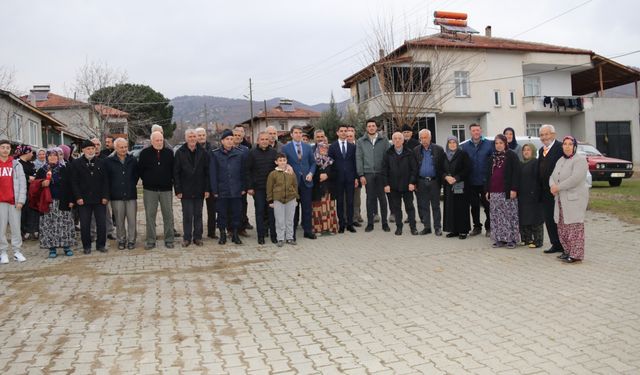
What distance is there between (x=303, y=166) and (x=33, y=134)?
97.4 feet

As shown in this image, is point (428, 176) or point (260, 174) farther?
point (428, 176)

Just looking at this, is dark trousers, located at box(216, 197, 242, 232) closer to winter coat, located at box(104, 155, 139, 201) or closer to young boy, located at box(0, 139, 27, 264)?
winter coat, located at box(104, 155, 139, 201)

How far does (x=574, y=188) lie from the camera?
7117 millimetres

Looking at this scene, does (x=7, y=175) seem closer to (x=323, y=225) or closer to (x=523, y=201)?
(x=323, y=225)

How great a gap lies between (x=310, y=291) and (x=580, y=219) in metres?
3.99

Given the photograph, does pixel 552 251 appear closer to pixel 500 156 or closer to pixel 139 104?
pixel 500 156

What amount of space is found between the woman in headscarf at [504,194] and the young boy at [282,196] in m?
3.51

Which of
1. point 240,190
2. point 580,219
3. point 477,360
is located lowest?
point 477,360

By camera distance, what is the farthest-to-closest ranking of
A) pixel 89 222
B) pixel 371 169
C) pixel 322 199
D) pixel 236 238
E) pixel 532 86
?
pixel 532 86
pixel 371 169
pixel 322 199
pixel 236 238
pixel 89 222

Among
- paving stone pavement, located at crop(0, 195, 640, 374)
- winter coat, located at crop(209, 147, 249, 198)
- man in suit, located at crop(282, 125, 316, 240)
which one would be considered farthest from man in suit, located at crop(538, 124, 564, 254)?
winter coat, located at crop(209, 147, 249, 198)

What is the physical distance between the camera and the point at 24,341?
460cm

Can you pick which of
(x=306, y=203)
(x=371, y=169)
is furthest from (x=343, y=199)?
(x=306, y=203)

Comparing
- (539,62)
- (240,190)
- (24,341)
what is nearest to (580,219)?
(240,190)

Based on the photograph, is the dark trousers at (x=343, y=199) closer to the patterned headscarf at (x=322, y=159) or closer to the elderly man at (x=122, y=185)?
the patterned headscarf at (x=322, y=159)
